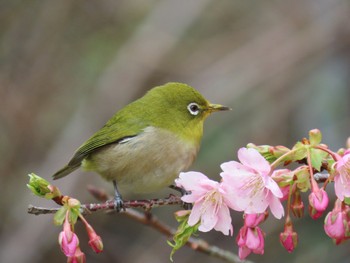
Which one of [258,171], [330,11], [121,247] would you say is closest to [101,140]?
[258,171]

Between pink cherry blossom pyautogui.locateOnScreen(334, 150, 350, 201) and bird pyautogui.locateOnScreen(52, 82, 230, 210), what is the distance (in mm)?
2081

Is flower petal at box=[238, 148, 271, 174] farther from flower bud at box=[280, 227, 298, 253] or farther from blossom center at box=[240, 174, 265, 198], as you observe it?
flower bud at box=[280, 227, 298, 253]

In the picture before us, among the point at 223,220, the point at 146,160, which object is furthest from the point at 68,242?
the point at 146,160

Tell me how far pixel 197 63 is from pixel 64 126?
2.02 meters

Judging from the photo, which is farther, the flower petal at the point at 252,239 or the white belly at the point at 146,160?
the white belly at the point at 146,160

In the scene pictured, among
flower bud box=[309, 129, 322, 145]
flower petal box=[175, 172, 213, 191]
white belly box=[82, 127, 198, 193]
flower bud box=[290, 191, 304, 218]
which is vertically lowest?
white belly box=[82, 127, 198, 193]

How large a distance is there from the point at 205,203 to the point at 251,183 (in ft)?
0.84

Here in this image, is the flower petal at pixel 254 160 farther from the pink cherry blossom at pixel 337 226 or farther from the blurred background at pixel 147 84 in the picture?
the blurred background at pixel 147 84

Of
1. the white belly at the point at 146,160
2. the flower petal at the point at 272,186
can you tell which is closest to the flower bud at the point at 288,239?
the flower petal at the point at 272,186

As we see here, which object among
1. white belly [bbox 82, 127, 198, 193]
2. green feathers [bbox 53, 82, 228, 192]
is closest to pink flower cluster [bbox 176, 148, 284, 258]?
white belly [bbox 82, 127, 198, 193]

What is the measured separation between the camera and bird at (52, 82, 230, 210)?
Result: 4.40m

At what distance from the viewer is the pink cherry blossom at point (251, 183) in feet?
7.67

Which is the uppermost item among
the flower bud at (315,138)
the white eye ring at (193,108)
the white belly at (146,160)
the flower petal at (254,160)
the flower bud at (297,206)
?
the flower bud at (315,138)

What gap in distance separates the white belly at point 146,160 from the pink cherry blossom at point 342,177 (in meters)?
2.17
